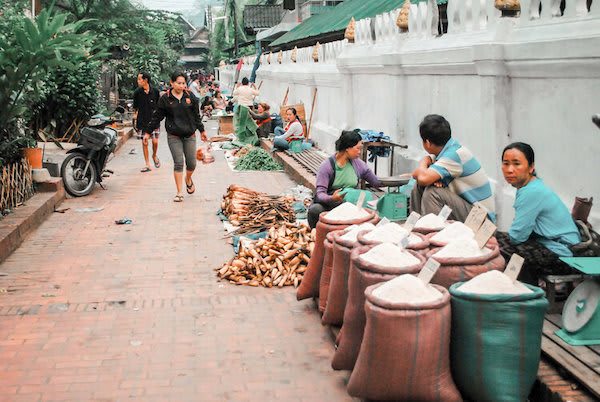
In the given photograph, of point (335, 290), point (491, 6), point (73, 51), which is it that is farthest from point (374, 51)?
point (335, 290)

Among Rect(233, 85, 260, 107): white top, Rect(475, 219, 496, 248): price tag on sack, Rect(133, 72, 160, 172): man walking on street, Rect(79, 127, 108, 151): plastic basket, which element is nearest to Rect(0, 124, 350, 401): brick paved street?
Rect(475, 219, 496, 248): price tag on sack

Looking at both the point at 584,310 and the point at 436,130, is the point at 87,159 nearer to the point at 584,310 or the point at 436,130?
the point at 436,130

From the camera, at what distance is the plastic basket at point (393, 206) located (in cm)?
643

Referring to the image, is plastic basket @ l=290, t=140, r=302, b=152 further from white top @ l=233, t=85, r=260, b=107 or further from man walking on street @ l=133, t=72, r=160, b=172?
white top @ l=233, t=85, r=260, b=107

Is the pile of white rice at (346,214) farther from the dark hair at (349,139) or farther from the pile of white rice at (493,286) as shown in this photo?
the pile of white rice at (493,286)

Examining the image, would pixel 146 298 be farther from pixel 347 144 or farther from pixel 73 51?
pixel 73 51

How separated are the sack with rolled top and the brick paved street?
0.99 metres

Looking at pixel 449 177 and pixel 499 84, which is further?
pixel 499 84

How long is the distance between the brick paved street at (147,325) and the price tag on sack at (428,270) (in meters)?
1.04

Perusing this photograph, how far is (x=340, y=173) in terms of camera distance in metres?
6.66

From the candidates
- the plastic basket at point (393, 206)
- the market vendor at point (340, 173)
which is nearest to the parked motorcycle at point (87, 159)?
the market vendor at point (340, 173)

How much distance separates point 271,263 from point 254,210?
227 cm

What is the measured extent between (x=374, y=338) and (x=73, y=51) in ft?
17.0

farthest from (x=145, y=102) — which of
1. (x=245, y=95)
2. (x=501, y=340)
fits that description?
(x=501, y=340)
